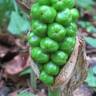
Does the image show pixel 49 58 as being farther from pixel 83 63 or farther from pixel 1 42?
pixel 1 42

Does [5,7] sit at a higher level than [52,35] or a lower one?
lower

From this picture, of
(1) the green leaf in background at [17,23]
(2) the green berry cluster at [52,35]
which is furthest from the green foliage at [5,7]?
(2) the green berry cluster at [52,35]

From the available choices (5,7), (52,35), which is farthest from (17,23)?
(52,35)

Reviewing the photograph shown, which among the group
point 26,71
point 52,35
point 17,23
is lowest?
point 26,71

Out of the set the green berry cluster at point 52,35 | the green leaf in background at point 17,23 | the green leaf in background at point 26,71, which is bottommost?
the green leaf in background at point 26,71

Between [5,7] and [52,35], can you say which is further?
[5,7]

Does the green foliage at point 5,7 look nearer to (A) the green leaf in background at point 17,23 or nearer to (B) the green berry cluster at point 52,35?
(A) the green leaf in background at point 17,23

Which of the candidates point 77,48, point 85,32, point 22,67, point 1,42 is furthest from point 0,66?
point 77,48

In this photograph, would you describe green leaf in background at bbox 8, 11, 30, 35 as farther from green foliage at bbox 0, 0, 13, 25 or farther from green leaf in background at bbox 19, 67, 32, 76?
green leaf in background at bbox 19, 67, 32, 76

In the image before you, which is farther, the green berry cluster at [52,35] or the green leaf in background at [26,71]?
the green leaf in background at [26,71]

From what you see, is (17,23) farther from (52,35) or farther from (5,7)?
(52,35)
